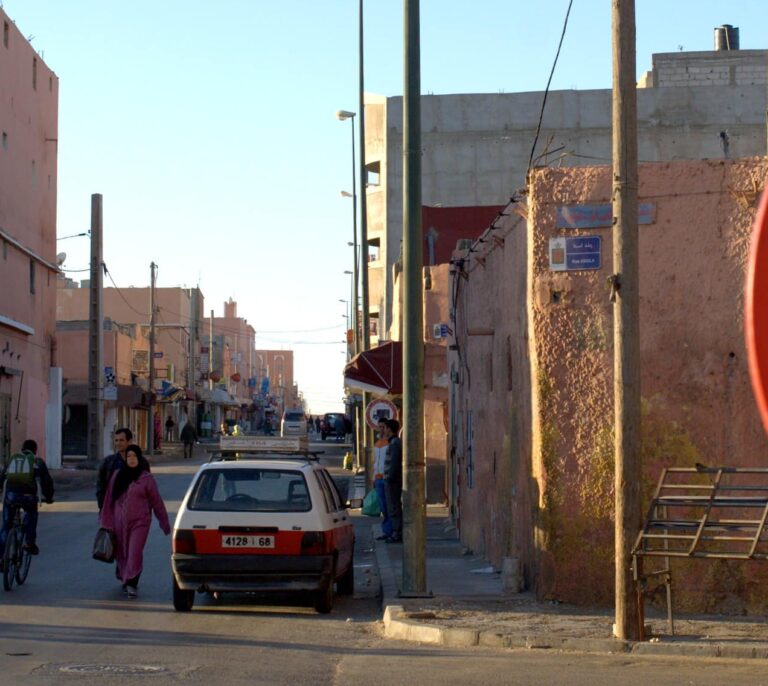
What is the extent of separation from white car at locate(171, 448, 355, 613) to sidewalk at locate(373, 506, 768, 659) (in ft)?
2.78

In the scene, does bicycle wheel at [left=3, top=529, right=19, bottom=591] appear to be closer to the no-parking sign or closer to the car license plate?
the car license plate

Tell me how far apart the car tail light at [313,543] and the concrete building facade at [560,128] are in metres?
33.2

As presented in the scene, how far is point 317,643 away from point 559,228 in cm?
466

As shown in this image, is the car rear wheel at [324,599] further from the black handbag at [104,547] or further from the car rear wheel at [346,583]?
the black handbag at [104,547]

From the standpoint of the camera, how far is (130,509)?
46.4 ft

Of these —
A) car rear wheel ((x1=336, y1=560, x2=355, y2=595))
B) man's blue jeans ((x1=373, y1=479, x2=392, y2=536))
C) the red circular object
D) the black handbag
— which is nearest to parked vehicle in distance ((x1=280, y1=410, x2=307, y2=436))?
man's blue jeans ((x1=373, y1=479, x2=392, y2=536))

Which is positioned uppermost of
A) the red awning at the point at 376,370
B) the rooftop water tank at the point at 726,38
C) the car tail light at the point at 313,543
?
the rooftop water tank at the point at 726,38

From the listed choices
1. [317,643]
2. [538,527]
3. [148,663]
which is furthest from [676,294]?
[148,663]

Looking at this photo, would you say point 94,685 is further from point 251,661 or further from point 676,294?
point 676,294

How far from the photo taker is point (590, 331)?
12.8m

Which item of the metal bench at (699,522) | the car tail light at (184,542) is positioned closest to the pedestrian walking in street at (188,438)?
the car tail light at (184,542)

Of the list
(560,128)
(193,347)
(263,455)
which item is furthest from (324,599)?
(193,347)

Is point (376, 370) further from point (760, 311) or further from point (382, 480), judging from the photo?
point (760, 311)

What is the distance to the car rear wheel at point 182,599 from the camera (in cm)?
1259
